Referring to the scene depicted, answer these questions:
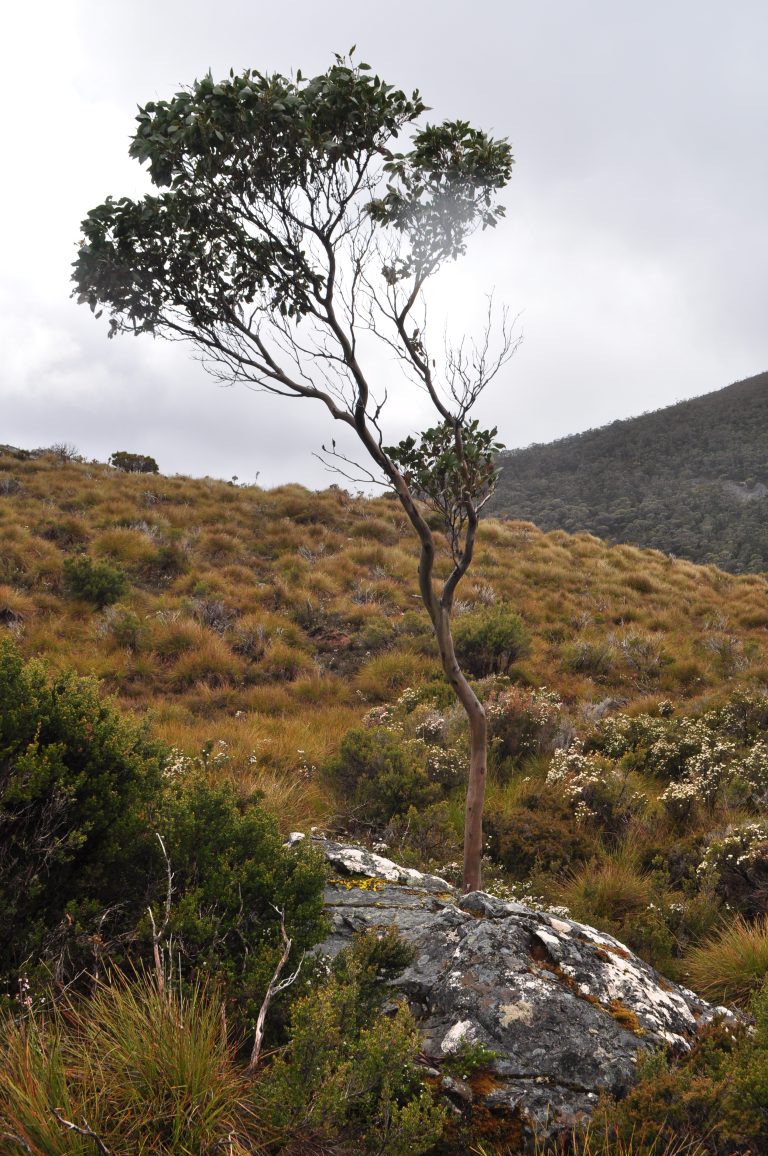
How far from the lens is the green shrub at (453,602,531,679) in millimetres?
10469

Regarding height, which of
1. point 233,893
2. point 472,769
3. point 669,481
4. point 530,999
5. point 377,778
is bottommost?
point 377,778

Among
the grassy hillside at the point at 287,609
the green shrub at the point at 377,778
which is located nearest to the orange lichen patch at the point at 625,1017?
the green shrub at the point at 377,778

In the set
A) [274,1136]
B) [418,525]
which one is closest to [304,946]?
[274,1136]

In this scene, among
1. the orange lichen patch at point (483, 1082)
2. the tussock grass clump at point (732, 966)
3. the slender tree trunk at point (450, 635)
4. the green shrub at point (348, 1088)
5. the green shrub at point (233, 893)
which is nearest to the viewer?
the green shrub at point (348, 1088)

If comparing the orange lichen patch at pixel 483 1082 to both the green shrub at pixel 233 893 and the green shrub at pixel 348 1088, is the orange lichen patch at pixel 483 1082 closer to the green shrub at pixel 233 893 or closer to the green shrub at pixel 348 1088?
the green shrub at pixel 348 1088

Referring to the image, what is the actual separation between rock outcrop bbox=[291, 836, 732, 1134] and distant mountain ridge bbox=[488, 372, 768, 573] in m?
30.3

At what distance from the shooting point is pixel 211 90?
4312 millimetres

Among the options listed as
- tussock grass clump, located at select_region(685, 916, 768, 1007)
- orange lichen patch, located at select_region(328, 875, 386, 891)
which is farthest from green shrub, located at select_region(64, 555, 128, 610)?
tussock grass clump, located at select_region(685, 916, 768, 1007)

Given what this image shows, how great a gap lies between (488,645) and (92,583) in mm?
6898

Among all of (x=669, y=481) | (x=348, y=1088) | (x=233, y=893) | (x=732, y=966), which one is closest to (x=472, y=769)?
(x=732, y=966)

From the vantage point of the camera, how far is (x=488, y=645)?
1048 centimetres

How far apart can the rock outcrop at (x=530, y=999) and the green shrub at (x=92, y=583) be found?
8.68 m

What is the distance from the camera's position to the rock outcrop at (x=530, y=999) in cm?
234

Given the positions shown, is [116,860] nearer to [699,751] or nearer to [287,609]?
[699,751]
